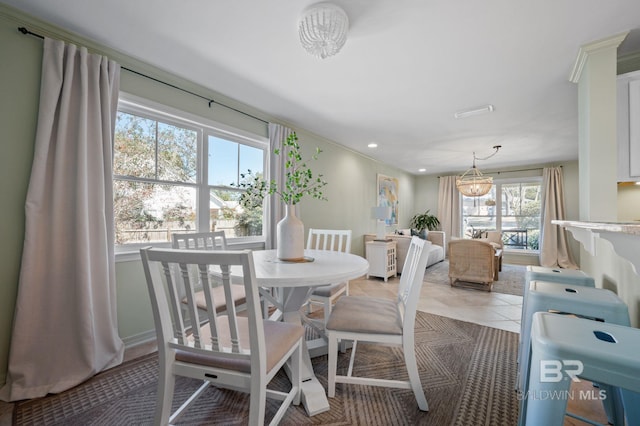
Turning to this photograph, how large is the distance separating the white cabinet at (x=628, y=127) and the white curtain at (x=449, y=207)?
5.54m

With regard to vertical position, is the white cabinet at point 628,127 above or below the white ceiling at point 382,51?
below

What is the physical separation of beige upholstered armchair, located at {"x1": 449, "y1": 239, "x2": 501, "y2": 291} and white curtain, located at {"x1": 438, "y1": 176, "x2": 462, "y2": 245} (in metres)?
3.31

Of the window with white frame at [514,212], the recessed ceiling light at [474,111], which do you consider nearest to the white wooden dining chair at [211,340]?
the recessed ceiling light at [474,111]

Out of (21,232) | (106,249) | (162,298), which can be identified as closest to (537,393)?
(162,298)

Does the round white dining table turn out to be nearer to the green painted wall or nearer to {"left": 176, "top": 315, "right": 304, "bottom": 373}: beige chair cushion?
{"left": 176, "top": 315, "right": 304, "bottom": 373}: beige chair cushion

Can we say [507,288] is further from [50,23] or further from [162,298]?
[50,23]

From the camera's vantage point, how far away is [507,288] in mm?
4055

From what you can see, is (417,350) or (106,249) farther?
(417,350)

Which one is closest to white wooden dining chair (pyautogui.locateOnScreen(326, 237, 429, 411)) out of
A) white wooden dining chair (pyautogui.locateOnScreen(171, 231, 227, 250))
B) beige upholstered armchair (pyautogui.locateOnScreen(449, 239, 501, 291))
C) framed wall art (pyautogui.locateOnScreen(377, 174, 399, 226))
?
white wooden dining chair (pyautogui.locateOnScreen(171, 231, 227, 250))

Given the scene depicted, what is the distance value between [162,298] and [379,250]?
3.82 m

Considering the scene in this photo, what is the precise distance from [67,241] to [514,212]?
8.12 metres

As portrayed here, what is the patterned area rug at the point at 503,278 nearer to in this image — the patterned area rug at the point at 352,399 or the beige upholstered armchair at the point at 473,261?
the beige upholstered armchair at the point at 473,261

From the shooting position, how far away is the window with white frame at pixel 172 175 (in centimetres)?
219

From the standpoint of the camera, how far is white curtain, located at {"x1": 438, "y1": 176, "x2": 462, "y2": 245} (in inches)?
282
